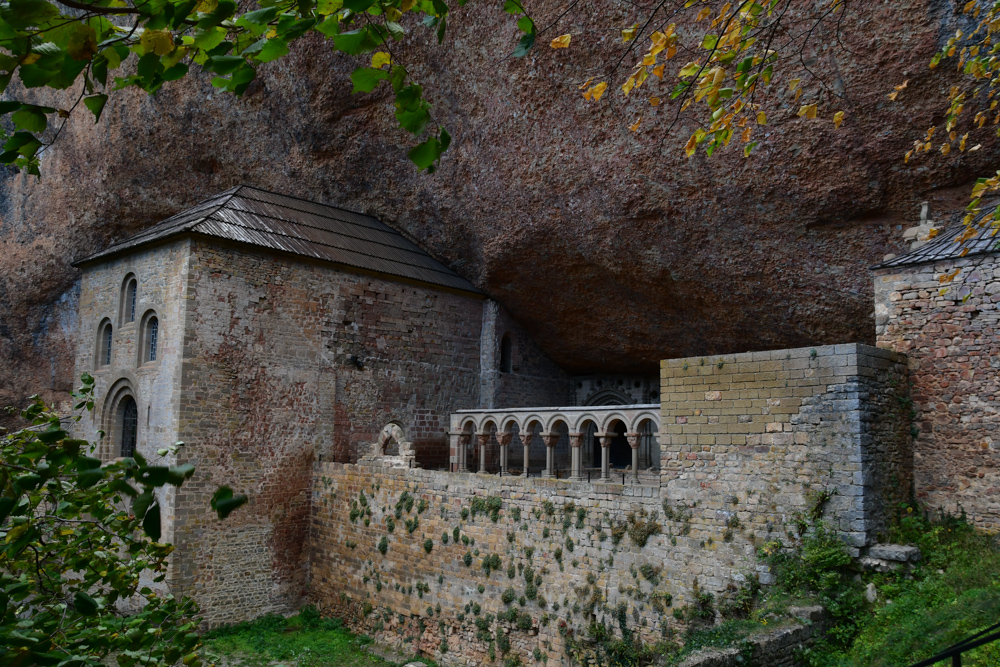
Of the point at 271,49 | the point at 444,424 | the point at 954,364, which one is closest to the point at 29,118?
the point at 271,49

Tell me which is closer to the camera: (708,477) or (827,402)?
(827,402)

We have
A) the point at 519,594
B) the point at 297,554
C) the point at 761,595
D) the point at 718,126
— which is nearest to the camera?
the point at 718,126

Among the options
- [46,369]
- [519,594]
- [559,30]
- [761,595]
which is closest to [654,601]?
[761,595]

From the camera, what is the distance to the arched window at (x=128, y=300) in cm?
1569

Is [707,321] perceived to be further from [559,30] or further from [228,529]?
[228,529]

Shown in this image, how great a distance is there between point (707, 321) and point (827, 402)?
21.7 ft

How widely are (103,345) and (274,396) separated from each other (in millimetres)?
5098

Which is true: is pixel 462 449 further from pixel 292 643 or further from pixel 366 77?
pixel 366 77

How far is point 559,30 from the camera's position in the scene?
13094mm

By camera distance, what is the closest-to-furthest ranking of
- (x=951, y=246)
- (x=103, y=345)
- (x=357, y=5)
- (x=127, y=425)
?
(x=357, y=5), (x=951, y=246), (x=127, y=425), (x=103, y=345)

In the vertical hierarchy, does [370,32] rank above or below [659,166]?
below

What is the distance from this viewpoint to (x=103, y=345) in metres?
16.5

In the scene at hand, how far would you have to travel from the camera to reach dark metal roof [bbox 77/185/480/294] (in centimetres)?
1461

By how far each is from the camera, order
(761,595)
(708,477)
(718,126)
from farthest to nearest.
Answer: (708,477), (761,595), (718,126)
